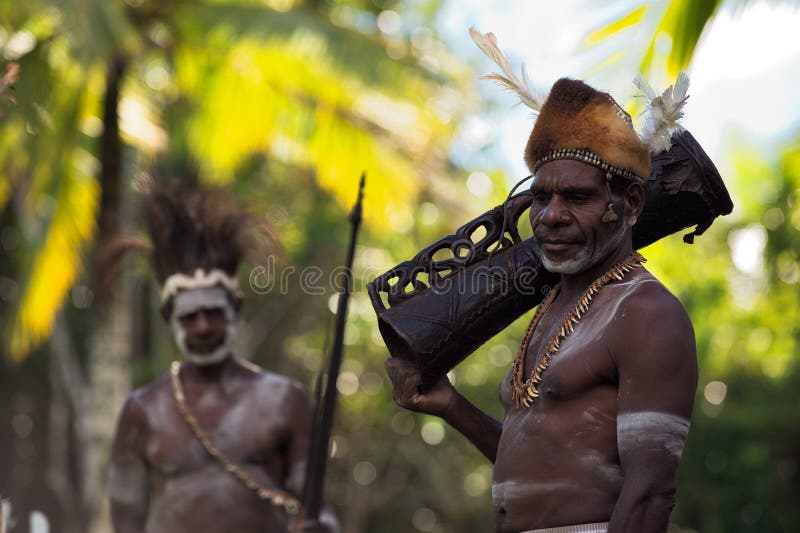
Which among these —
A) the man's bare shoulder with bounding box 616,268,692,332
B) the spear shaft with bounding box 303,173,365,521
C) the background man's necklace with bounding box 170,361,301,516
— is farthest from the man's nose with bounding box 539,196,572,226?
the background man's necklace with bounding box 170,361,301,516

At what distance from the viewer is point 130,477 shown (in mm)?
6191

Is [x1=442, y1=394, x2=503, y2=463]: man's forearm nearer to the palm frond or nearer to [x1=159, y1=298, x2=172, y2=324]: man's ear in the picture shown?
[x1=159, y1=298, x2=172, y2=324]: man's ear

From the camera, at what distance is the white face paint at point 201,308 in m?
6.24

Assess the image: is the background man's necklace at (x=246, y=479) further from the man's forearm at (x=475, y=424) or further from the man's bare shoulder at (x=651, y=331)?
the man's bare shoulder at (x=651, y=331)

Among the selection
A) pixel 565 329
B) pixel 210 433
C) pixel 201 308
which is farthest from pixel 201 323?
pixel 565 329

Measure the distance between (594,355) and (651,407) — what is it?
0.23 meters

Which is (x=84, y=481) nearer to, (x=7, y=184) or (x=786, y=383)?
(x=7, y=184)

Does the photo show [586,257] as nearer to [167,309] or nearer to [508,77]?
[508,77]

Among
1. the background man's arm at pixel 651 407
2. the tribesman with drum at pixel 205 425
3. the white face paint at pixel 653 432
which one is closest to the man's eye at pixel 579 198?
the background man's arm at pixel 651 407

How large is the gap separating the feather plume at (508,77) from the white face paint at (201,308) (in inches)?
114

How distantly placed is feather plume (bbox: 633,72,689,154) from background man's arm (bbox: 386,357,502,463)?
0.90m

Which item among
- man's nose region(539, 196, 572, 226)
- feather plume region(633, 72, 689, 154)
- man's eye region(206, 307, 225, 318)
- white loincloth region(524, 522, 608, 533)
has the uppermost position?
feather plume region(633, 72, 689, 154)

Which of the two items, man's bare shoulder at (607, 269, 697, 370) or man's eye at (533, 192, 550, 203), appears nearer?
man's bare shoulder at (607, 269, 697, 370)

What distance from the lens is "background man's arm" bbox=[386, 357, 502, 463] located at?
12.1ft
